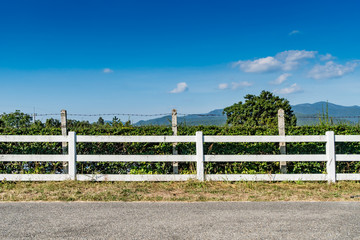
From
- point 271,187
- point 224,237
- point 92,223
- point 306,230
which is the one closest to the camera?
point 224,237

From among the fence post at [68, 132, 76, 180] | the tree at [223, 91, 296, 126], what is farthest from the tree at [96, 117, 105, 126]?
the tree at [223, 91, 296, 126]

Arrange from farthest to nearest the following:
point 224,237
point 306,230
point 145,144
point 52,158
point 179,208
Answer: point 145,144 → point 52,158 → point 179,208 → point 306,230 → point 224,237

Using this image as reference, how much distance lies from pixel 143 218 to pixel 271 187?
3562 millimetres

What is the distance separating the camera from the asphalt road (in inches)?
165

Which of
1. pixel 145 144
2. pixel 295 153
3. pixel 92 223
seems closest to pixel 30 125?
pixel 145 144

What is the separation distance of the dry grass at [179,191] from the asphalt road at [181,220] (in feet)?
1.34

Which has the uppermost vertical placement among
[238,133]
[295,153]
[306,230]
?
[238,133]

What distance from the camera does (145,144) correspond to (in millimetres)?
8477

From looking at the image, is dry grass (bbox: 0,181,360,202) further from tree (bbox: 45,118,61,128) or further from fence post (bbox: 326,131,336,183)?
tree (bbox: 45,118,61,128)

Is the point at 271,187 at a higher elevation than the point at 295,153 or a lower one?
lower

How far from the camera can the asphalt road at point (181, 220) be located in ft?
13.8

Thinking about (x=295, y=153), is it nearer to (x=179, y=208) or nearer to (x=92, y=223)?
(x=179, y=208)

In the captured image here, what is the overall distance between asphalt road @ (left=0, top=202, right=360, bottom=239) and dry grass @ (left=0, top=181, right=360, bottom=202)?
16.1 inches

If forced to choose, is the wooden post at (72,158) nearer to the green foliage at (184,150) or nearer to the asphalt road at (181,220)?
the green foliage at (184,150)
